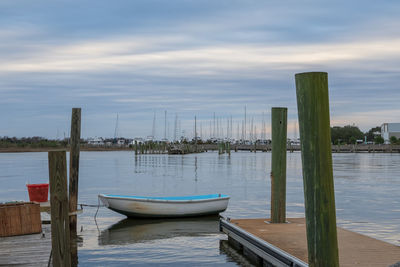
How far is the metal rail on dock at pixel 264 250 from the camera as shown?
10312 mm

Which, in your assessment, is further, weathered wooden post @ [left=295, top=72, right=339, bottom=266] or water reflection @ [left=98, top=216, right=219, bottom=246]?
water reflection @ [left=98, top=216, right=219, bottom=246]

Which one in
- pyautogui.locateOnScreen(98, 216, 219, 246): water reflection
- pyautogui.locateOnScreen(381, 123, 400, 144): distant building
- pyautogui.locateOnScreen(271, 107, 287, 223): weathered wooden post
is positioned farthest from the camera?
pyautogui.locateOnScreen(381, 123, 400, 144): distant building

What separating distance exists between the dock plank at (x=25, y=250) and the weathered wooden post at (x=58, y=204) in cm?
97

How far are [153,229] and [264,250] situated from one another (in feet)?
28.1

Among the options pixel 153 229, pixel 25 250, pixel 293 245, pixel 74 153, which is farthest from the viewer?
pixel 153 229

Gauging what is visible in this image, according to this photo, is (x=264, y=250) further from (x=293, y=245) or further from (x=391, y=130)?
(x=391, y=130)

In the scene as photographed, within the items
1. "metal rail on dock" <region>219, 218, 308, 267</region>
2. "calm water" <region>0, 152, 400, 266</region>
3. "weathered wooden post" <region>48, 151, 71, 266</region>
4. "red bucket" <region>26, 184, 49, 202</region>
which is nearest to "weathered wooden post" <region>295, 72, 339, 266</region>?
"metal rail on dock" <region>219, 218, 308, 267</region>

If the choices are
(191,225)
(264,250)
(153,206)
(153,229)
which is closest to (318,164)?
(264,250)

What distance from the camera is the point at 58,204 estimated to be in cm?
941

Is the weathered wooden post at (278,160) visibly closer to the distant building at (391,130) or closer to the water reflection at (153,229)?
the water reflection at (153,229)

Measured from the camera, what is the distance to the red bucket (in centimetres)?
1647

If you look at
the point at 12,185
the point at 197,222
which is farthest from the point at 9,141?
the point at 197,222

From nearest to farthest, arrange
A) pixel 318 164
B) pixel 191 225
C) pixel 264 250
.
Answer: pixel 318 164 < pixel 264 250 < pixel 191 225

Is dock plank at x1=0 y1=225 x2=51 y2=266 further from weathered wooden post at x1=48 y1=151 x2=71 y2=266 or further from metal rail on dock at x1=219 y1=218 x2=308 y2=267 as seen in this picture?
metal rail on dock at x1=219 y1=218 x2=308 y2=267
